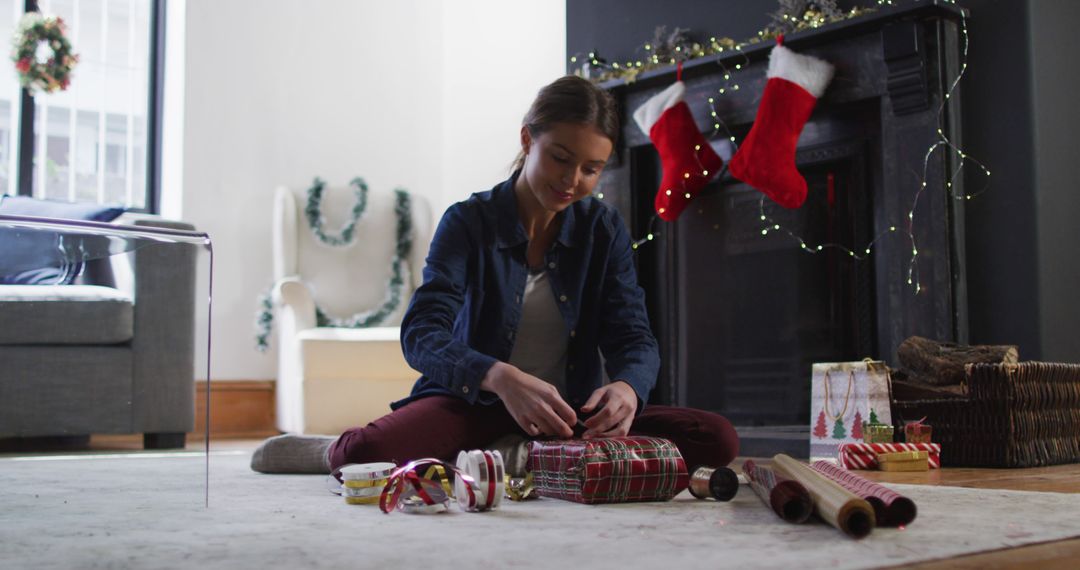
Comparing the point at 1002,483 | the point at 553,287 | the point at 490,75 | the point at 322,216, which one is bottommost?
the point at 1002,483

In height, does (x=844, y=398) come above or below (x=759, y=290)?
below

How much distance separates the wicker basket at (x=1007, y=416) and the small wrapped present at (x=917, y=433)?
46mm

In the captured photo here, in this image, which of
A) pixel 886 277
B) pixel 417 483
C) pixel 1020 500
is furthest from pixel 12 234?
pixel 886 277

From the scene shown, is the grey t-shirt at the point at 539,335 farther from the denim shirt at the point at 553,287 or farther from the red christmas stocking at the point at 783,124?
the red christmas stocking at the point at 783,124

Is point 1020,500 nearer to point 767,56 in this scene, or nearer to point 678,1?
point 767,56

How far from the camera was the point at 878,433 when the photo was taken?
7.67ft

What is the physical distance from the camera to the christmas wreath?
4191 millimetres

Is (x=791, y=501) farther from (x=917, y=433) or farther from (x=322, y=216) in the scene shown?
(x=322, y=216)

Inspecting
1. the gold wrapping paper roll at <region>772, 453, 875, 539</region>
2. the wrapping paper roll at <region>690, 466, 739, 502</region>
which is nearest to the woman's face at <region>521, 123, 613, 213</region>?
the wrapping paper roll at <region>690, 466, 739, 502</region>

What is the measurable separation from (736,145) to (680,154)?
17cm

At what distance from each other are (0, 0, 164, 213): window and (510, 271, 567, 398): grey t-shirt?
313 cm

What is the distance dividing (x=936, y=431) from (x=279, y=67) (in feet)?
11.2

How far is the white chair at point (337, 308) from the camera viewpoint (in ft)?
12.6

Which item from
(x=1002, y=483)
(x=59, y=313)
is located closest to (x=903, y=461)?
(x=1002, y=483)
